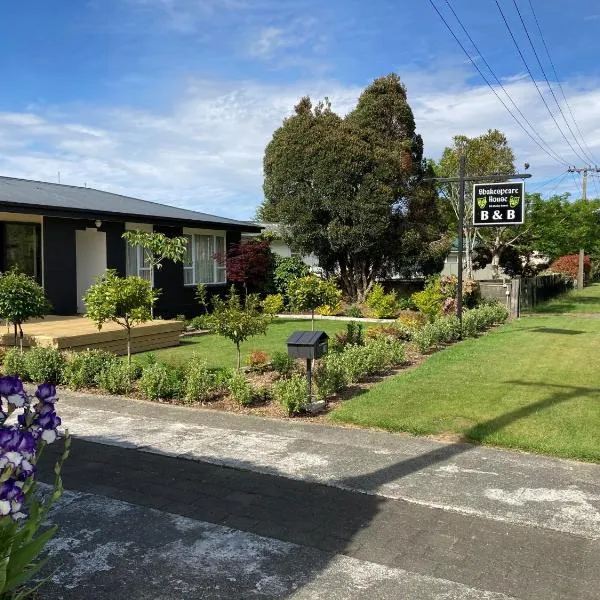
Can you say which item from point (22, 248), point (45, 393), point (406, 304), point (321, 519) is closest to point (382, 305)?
point (406, 304)

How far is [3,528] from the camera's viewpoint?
230 cm

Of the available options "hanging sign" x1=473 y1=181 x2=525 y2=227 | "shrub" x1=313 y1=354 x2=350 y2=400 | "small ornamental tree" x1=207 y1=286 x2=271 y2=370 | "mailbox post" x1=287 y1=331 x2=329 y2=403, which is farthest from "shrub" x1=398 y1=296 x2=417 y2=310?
"mailbox post" x1=287 y1=331 x2=329 y2=403

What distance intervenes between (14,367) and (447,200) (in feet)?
79.2

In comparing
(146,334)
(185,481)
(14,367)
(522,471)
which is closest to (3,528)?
(185,481)

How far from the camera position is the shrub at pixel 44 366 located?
28.9ft

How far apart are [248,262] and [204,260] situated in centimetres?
138

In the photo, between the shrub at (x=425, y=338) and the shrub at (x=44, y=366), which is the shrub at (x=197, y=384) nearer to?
the shrub at (x=44, y=366)

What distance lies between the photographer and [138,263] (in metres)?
16.5

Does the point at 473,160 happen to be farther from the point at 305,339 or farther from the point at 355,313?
the point at 305,339

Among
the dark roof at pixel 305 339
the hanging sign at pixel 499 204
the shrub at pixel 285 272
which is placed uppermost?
the hanging sign at pixel 499 204

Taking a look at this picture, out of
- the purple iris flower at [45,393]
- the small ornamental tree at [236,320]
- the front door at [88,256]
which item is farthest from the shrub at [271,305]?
the purple iris flower at [45,393]

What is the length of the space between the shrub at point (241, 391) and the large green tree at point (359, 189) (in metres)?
13.9

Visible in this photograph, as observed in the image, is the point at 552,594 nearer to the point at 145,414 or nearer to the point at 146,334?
the point at 145,414

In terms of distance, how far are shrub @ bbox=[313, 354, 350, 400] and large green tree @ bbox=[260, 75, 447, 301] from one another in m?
13.2
